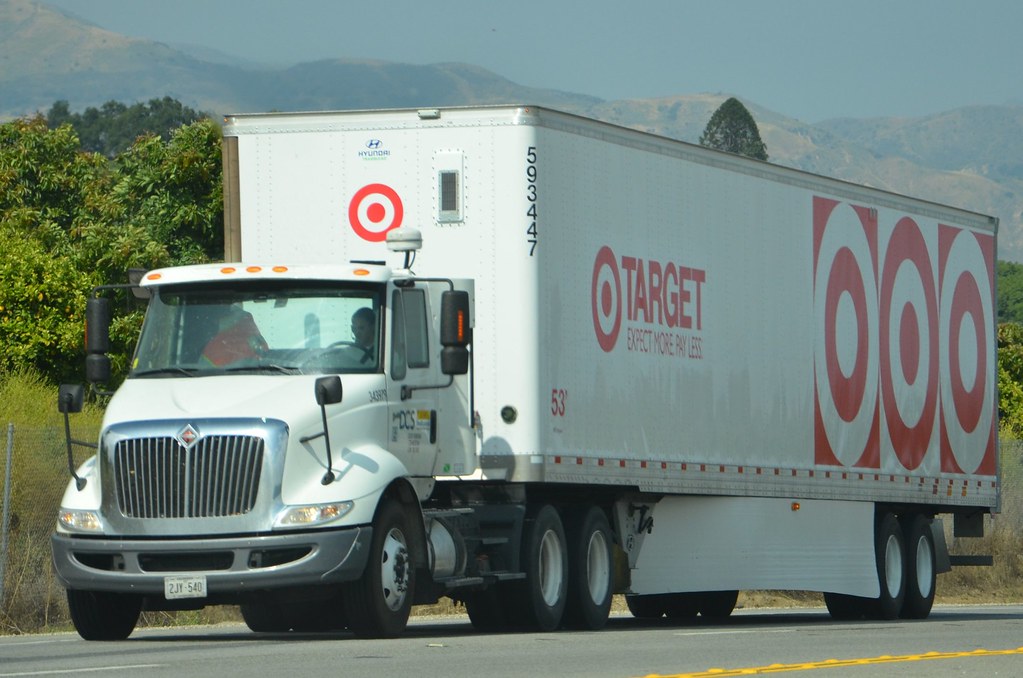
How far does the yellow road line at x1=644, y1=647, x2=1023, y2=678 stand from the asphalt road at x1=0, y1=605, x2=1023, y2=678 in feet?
0.04

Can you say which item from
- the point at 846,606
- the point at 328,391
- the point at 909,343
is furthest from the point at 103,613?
the point at 909,343

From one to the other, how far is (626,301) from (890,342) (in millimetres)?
5673

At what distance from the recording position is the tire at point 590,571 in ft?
57.3

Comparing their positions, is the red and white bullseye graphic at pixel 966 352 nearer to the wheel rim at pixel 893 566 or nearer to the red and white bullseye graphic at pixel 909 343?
the red and white bullseye graphic at pixel 909 343

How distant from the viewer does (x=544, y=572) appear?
17188mm

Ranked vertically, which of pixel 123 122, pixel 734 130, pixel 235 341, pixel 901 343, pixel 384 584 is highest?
pixel 734 130

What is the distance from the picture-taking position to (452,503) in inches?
666

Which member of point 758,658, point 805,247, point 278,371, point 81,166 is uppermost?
point 81,166

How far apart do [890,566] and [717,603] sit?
1.96 metres

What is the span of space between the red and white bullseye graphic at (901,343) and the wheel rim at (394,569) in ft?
23.9

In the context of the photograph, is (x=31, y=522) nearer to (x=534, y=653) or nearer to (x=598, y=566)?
(x=598, y=566)

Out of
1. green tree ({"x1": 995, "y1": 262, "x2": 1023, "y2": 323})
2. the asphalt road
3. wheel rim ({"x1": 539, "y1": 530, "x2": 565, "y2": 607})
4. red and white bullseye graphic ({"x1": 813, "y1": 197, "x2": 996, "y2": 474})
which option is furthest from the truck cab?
green tree ({"x1": 995, "y1": 262, "x2": 1023, "y2": 323})

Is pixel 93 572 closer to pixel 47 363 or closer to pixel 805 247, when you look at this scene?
pixel 805 247

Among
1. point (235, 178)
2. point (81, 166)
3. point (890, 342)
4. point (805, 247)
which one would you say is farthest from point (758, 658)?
point (81, 166)
